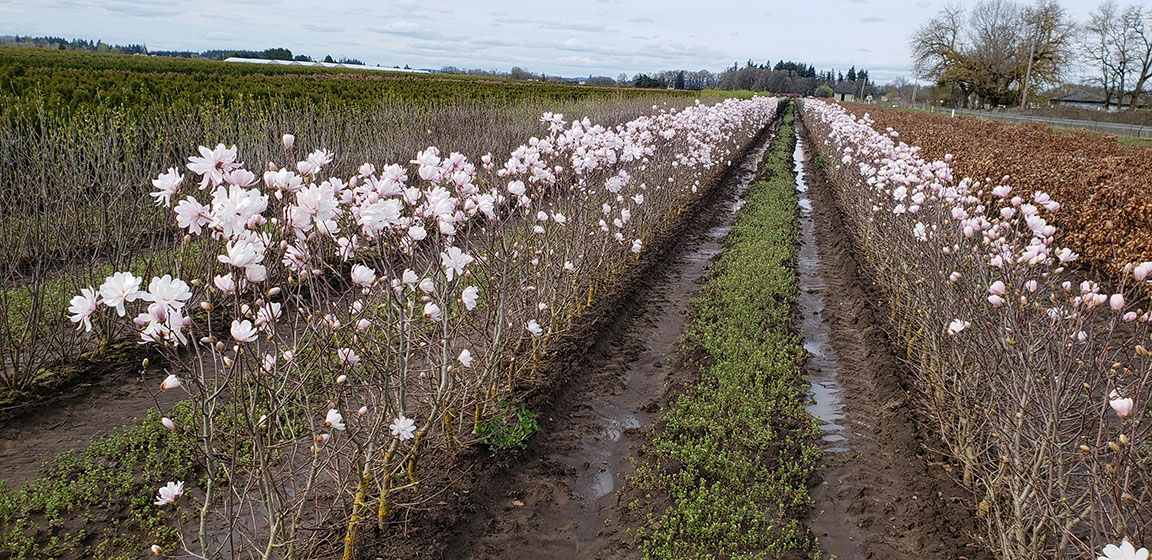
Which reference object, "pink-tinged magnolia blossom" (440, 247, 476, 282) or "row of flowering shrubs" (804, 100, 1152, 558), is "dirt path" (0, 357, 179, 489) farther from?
"row of flowering shrubs" (804, 100, 1152, 558)

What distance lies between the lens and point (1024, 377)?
3.08 m

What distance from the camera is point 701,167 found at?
11961 mm

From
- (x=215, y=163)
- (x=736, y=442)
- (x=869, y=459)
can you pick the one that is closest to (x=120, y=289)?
(x=215, y=163)

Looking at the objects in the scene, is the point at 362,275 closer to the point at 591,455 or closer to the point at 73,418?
the point at 591,455

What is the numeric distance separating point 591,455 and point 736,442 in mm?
896

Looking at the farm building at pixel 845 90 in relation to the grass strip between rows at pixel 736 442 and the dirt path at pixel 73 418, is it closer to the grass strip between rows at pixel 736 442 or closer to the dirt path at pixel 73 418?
the grass strip between rows at pixel 736 442

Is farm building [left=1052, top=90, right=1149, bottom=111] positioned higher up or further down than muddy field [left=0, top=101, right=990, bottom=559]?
higher up

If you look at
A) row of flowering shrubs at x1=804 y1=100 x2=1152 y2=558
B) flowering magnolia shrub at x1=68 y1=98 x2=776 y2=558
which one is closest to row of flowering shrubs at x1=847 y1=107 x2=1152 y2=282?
row of flowering shrubs at x1=804 y1=100 x2=1152 y2=558

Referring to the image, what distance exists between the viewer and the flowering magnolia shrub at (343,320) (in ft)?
7.21

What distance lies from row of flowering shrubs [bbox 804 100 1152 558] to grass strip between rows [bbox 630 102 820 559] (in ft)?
2.84

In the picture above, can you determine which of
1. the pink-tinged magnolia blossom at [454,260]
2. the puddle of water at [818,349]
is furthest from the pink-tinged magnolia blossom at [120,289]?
the puddle of water at [818,349]

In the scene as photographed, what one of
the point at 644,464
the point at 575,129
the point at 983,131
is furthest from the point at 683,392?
the point at 983,131

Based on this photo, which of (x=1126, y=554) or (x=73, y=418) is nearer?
(x=1126, y=554)

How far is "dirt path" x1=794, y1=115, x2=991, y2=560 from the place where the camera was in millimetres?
3443
